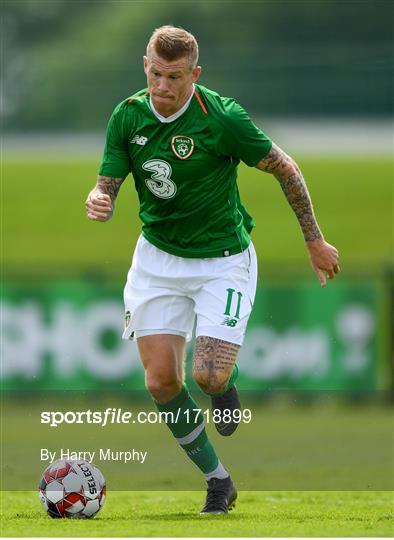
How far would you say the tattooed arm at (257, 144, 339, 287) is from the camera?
25.9 ft

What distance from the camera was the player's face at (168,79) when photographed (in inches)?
292

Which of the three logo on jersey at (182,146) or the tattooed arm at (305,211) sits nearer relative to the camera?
the three logo on jersey at (182,146)

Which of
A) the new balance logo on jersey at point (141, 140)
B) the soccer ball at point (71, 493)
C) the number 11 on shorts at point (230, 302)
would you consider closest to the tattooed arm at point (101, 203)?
the new balance logo on jersey at point (141, 140)

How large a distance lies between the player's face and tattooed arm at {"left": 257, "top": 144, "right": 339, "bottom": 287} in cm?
72

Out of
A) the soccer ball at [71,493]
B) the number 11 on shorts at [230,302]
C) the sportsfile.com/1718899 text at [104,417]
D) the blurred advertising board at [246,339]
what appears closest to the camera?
the soccer ball at [71,493]

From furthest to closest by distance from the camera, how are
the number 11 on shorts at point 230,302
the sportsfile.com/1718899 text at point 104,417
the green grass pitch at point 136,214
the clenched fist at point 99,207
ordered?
1. the green grass pitch at point 136,214
2. the sportsfile.com/1718899 text at point 104,417
3. the number 11 on shorts at point 230,302
4. the clenched fist at point 99,207

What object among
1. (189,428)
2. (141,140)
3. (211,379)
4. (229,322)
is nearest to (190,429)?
(189,428)

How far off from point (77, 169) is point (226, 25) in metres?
6.87

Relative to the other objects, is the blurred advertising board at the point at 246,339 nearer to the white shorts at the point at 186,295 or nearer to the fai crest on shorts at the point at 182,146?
the white shorts at the point at 186,295

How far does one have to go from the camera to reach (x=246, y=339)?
15.7 m

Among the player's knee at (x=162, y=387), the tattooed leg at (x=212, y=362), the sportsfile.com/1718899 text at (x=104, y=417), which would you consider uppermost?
the tattooed leg at (x=212, y=362)

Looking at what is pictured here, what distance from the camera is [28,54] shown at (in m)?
38.6

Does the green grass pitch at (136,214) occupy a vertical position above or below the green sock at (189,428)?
above

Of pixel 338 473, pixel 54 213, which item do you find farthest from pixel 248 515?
pixel 54 213
